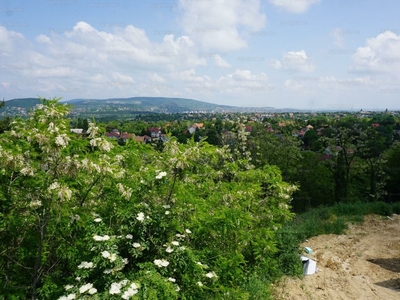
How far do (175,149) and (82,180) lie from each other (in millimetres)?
1833

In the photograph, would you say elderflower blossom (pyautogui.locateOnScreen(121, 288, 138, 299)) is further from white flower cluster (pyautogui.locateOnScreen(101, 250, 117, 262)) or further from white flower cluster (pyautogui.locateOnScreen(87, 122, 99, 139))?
white flower cluster (pyautogui.locateOnScreen(87, 122, 99, 139))

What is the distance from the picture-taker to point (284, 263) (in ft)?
33.3

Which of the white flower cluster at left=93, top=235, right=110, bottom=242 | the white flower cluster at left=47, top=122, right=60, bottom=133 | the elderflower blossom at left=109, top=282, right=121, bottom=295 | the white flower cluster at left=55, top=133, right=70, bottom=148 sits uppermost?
the white flower cluster at left=47, top=122, right=60, bottom=133

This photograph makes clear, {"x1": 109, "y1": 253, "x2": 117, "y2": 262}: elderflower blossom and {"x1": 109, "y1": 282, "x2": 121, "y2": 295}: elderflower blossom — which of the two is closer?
{"x1": 109, "y1": 282, "x2": 121, "y2": 295}: elderflower blossom

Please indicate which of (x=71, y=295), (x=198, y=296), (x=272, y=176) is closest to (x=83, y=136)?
(x=71, y=295)

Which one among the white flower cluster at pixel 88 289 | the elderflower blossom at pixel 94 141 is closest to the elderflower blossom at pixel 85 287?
the white flower cluster at pixel 88 289

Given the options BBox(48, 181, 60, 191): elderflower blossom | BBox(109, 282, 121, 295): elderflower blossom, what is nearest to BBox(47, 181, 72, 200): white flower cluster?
BBox(48, 181, 60, 191): elderflower blossom

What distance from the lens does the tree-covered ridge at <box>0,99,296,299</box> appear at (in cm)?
454

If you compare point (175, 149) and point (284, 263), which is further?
point (284, 263)

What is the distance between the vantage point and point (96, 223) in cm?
528

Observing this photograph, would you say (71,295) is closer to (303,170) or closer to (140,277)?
(140,277)

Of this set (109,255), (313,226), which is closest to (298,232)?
(313,226)

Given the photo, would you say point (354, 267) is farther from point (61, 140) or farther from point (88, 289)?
point (61, 140)

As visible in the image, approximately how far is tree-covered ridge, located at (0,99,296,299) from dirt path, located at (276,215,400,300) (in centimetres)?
401
